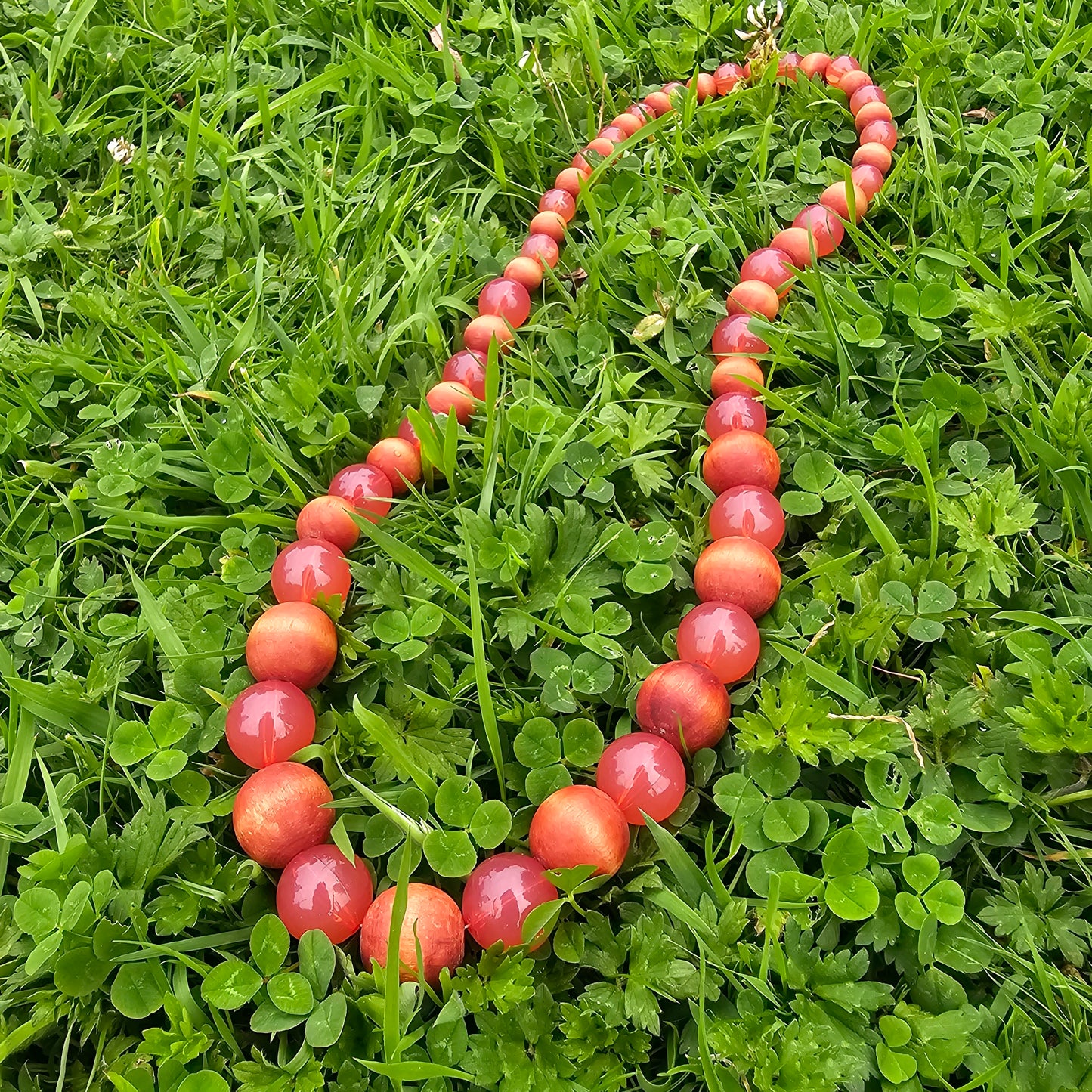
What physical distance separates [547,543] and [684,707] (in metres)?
0.43

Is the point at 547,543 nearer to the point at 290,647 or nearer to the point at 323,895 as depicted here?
the point at 290,647

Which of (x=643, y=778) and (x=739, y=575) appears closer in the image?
(x=643, y=778)

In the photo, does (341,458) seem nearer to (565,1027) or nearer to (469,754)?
(469,754)

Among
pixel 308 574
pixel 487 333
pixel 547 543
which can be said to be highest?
pixel 487 333

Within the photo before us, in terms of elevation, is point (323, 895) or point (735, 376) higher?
point (735, 376)

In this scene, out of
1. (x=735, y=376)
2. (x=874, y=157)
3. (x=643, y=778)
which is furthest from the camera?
(x=874, y=157)

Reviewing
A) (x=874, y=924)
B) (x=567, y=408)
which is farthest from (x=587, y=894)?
(x=567, y=408)

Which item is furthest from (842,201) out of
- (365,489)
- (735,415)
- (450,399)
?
(365,489)

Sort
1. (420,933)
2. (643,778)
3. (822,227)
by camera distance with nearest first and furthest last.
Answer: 1. (420,933)
2. (643,778)
3. (822,227)

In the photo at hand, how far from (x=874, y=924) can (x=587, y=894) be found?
436 mm

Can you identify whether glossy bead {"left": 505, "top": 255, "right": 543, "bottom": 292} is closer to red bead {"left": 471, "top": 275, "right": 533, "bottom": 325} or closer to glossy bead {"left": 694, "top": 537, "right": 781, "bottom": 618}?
red bead {"left": 471, "top": 275, "right": 533, "bottom": 325}

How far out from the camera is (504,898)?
135 centimetres

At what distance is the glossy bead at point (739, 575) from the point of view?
1650 millimetres

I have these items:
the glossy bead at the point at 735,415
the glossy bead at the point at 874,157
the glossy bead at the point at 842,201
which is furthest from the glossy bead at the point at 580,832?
the glossy bead at the point at 874,157
